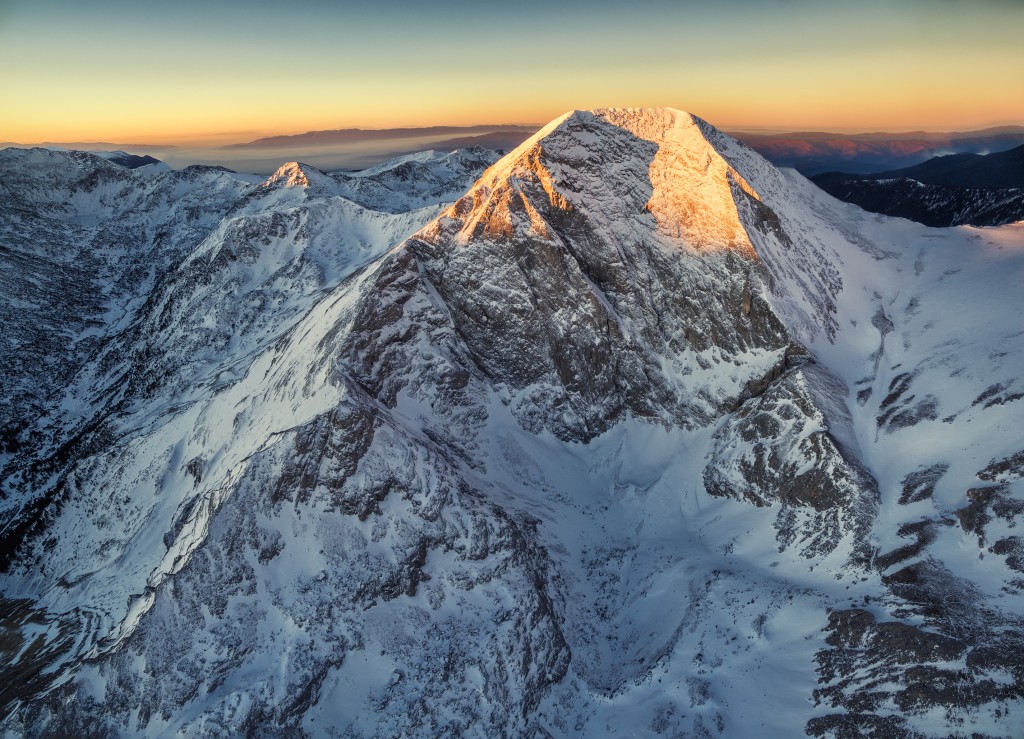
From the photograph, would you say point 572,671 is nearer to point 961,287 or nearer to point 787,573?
point 787,573

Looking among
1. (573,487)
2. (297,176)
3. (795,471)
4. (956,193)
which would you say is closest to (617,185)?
(573,487)

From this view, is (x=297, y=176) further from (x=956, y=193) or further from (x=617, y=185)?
(x=956, y=193)

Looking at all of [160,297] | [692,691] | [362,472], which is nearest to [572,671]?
[692,691]

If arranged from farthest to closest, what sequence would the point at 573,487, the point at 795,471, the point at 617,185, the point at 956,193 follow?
the point at 956,193
the point at 617,185
the point at 573,487
the point at 795,471

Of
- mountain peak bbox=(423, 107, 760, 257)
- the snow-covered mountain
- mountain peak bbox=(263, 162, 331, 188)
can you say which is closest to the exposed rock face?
the snow-covered mountain

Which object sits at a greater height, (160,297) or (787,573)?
(160,297)

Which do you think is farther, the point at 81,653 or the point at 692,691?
the point at 81,653
